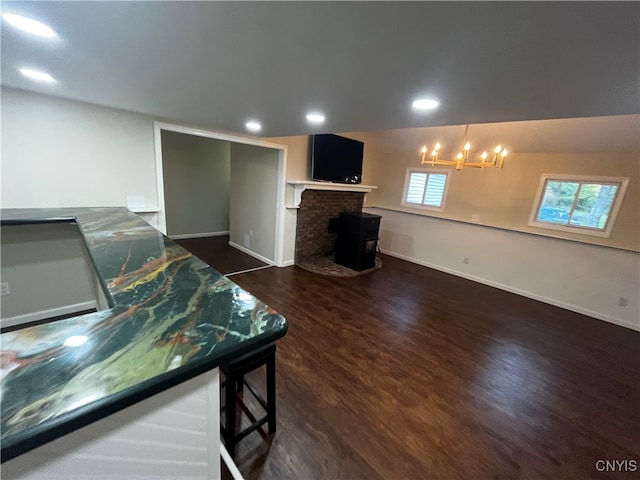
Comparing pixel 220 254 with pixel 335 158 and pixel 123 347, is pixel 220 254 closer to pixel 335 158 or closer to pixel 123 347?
pixel 335 158

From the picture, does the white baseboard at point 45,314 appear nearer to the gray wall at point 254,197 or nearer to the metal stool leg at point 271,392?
the metal stool leg at point 271,392

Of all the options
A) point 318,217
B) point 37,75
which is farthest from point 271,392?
point 318,217

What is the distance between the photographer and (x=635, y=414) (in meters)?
1.89

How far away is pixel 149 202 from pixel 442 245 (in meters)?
4.81

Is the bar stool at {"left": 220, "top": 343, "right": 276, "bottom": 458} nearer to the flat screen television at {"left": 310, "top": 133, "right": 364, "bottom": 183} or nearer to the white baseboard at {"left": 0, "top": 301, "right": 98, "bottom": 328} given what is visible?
the white baseboard at {"left": 0, "top": 301, "right": 98, "bottom": 328}

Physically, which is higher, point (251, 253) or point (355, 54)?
point (355, 54)

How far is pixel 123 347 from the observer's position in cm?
66

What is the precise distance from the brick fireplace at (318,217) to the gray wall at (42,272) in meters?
2.84

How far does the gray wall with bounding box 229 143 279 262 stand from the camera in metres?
4.21

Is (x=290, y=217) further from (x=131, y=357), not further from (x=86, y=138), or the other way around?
(x=131, y=357)

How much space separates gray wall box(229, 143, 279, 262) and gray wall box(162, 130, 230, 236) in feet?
3.63

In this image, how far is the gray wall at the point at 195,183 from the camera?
5254mm

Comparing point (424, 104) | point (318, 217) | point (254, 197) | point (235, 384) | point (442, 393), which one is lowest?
point (442, 393)

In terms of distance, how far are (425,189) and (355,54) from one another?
14.8 feet
